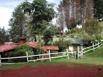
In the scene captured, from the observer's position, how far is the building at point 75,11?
234 feet

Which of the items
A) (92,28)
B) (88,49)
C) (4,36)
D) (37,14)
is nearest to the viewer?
(88,49)

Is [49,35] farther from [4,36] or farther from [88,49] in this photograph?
[4,36]

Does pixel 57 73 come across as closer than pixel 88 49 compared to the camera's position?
Yes

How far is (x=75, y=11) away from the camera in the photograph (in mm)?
74375

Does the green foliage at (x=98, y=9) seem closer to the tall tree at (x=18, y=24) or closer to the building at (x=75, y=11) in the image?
the building at (x=75, y=11)

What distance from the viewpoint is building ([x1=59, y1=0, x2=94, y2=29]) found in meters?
71.4

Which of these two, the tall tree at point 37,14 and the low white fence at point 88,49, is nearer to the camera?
the low white fence at point 88,49

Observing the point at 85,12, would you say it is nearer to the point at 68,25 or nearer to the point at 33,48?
the point at 68,25

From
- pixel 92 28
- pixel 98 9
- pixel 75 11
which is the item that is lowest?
pixel 92 28

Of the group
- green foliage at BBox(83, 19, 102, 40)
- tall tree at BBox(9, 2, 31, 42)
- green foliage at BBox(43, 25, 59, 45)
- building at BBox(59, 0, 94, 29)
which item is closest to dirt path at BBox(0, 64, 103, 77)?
green foliage at BBox(43, 25, 59, 45)

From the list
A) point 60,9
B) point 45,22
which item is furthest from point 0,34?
point 45,22

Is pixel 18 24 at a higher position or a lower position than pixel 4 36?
higher

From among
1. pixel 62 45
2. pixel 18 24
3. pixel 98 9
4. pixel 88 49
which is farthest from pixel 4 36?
pixel 88 49

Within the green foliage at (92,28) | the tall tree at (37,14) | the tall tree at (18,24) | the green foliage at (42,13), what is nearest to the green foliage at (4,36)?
the tall tree at (18,24)
